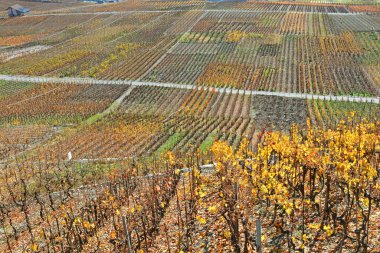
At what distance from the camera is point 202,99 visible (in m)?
41.1

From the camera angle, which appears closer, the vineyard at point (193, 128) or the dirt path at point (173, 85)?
the vineyard at point (193, 128)

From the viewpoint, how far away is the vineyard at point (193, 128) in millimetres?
12727

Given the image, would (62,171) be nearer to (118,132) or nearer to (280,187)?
(118,132)

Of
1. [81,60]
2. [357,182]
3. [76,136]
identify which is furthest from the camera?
[81,60]

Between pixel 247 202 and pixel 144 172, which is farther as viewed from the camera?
pixel 144 172

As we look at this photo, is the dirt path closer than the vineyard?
No

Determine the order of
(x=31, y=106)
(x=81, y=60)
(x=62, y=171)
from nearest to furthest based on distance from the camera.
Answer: (x=62, y=171), (x=31, y=106), (x=81, y=60)

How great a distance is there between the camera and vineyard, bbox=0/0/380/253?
12727mm

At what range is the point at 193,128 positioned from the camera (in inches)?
1302

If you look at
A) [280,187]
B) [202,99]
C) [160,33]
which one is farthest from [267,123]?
[160,33]

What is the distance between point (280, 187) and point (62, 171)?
53.8ft

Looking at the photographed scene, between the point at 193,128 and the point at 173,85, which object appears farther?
the point at 173,85

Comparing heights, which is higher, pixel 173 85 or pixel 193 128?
pixel 173 85

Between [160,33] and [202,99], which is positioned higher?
[160,33]
